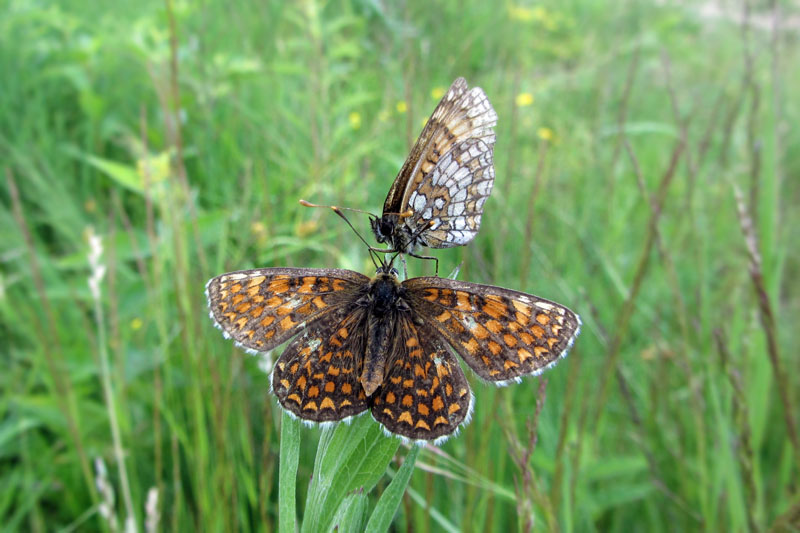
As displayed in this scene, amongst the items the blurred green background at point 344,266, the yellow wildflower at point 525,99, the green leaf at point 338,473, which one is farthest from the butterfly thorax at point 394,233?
the yellow wildflower at point 525,99

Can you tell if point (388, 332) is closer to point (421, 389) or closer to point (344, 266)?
point (421, 389)

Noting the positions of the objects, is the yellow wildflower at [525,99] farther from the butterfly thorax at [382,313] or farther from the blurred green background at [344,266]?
the butterfly thorax at [382,313]

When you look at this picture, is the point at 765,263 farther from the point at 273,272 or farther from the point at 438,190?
the point at 273,272

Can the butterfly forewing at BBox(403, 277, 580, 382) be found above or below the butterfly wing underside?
below

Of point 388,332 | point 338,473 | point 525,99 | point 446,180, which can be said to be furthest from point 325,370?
point 525,99

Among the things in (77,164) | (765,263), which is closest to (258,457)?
(765,263)

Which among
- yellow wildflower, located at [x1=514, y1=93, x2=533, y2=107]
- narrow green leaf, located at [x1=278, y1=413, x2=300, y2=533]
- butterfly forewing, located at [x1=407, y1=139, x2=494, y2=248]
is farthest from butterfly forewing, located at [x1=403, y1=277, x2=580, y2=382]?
yellow wildflower, located at [x1=514, y1=93, x2=533, y2=107]

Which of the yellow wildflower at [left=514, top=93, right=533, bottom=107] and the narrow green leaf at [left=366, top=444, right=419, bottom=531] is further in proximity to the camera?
the yellow wildflower at [left=514, top=93, right=533, bottom=107]

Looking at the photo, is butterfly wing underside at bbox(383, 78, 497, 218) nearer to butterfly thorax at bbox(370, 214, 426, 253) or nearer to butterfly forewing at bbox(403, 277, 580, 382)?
butterfly thorax at bbox(370, 214, 426, 253)
